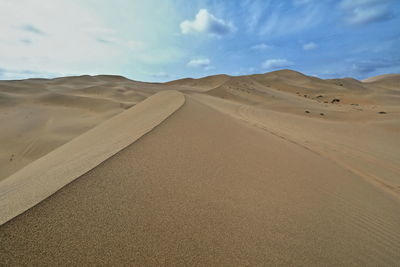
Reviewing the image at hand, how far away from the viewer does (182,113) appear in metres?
4.09

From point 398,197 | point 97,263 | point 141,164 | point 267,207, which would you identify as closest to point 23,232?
point 97,263

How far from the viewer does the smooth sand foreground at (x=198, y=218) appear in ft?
3.63

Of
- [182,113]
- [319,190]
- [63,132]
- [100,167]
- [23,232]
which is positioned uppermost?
[182,113]

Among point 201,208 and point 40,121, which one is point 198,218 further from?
point 40,121

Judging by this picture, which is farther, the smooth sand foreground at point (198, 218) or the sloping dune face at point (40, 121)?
the sloping dune face at point (40, 121)

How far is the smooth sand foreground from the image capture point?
1.11m

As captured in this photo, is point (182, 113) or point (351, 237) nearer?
point (351, 237)

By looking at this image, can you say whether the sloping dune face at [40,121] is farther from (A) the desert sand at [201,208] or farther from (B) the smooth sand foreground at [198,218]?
(B) the smooth sand foreground at [198,218]

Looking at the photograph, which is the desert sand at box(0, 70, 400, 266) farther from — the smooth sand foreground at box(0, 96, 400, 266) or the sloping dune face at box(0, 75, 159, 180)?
the sloping dune face at box(0, 75, 159, 180)

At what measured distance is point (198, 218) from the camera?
4.65ft

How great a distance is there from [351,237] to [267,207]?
2.30 ft

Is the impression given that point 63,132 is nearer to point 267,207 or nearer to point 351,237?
point 267,207

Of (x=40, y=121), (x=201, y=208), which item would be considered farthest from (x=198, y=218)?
(x=40, y=121)

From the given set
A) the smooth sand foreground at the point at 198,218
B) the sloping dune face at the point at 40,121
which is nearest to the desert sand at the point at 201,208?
the smooth sand foreground at the point at 198,218
